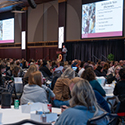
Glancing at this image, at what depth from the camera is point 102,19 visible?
48.1 ft

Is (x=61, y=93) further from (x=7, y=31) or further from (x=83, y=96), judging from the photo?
(x=7, y=31)

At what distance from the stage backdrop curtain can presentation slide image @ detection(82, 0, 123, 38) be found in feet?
1.95

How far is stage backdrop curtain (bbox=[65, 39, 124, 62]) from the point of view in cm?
1483

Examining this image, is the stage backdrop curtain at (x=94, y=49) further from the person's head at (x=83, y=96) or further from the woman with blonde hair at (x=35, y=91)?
the person's head at (x=83, y=96)

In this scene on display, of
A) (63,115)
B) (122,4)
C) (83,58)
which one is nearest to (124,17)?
(122,4)

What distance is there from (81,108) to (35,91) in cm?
179

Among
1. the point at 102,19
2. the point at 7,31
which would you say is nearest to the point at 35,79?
the point at 102,19

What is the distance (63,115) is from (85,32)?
14.5 m

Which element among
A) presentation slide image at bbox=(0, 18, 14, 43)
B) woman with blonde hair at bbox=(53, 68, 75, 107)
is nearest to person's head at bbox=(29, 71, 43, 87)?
woman with blonde hair at bbox=(53, 68, 75, 107)

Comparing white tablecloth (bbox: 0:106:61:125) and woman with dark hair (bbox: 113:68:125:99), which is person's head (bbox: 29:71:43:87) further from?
A: woman with dark hair (bbox: 113:68:125:99)

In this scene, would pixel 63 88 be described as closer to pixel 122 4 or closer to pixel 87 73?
Answer: pixel 87 73

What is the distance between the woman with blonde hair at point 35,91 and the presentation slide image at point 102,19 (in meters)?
11.3

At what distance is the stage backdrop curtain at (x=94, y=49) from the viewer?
14828mm

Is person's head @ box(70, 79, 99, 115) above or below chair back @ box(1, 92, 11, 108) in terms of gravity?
above
